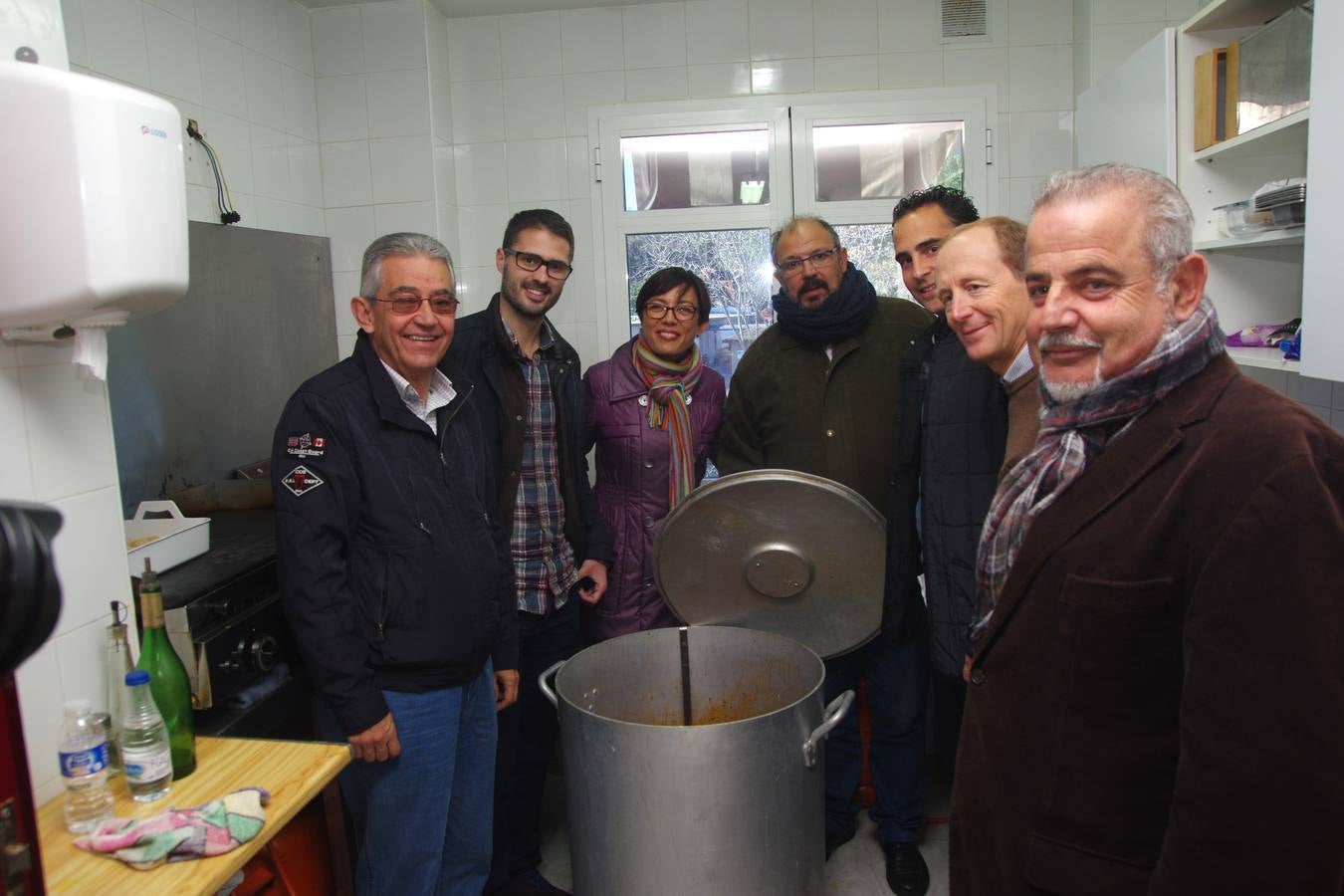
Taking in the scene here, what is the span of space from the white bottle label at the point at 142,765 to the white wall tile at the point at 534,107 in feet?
8.43

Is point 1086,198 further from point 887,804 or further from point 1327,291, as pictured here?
point 887,804

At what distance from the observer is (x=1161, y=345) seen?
0.88 m

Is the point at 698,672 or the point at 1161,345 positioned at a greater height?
the point at 1161,345

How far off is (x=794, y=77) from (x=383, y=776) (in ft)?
8.57

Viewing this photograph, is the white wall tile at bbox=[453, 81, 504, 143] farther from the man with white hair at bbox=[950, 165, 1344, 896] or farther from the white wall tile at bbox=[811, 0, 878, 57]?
the man with white hair at bbox=[950, 165, 1344, 896]

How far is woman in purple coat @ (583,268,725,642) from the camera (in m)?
2.28

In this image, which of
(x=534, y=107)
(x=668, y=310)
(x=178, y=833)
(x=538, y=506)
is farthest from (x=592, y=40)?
(x=178, y=833)

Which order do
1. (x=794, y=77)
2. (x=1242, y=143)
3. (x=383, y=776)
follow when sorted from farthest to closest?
(x=794, y=77) → (x=1242, y=143) → (x=383, y=776)

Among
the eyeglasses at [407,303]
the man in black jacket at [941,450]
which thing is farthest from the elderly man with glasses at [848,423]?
the eyeglasses at [407,303]

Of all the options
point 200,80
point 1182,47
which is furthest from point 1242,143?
point 200,80

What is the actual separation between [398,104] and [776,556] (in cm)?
225

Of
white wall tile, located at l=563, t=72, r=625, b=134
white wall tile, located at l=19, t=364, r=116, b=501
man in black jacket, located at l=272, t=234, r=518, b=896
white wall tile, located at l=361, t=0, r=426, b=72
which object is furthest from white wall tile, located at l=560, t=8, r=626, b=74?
white wall tile, located at l=19, t=364, r=116, b=501

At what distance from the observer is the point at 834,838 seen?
2340mm

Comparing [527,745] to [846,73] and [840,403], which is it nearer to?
[840,403]
